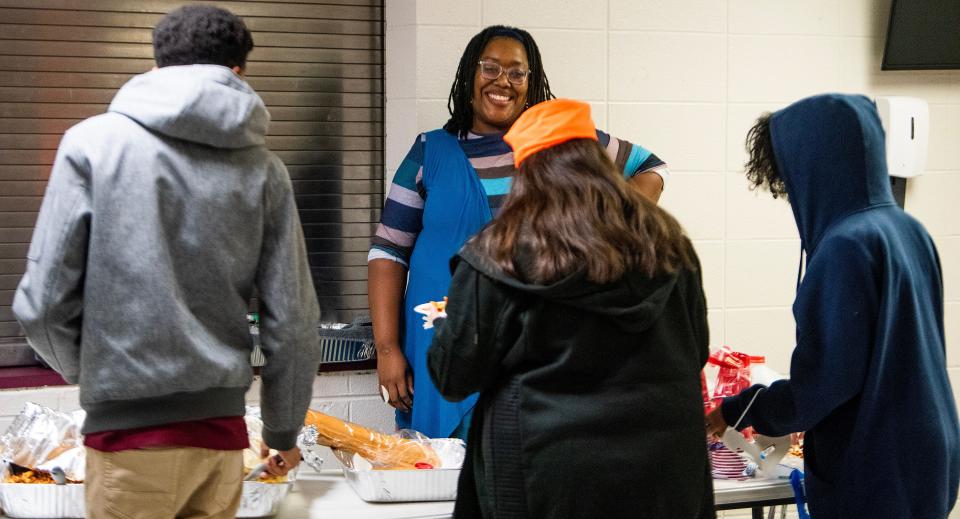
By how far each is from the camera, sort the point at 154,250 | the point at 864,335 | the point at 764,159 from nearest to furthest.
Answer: the point at 154,250, the point at 864,335, the point at 764,159

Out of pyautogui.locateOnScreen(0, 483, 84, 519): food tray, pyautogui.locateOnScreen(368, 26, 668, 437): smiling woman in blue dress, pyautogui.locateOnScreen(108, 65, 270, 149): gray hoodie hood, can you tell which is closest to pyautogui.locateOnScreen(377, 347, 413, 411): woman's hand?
pyautogui.locateOnScreen(368, 26, 668, 437): smiling woman in blue dress

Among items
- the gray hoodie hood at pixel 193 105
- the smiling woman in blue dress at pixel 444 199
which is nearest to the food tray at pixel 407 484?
the smiling woman in blue dress at pixel 444 199

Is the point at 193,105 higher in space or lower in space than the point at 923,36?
lower

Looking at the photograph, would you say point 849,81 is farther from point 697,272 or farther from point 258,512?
point 258,512

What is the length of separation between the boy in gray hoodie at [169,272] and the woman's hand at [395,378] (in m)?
0.93

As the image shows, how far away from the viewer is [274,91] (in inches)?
125

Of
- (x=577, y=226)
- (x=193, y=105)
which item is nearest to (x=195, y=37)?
(x=193, y=105)

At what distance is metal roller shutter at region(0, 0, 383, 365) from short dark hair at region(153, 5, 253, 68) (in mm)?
1522

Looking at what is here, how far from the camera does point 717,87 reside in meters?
3.21

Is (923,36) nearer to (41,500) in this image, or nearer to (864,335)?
(864,335)

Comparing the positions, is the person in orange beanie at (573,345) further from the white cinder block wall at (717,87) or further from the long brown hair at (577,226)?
the white cinder block wall at (717,87)

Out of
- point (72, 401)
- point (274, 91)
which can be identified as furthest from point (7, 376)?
point (274, 91)

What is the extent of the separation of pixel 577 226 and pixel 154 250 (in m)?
0.67

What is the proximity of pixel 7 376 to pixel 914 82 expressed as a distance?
2974mm
